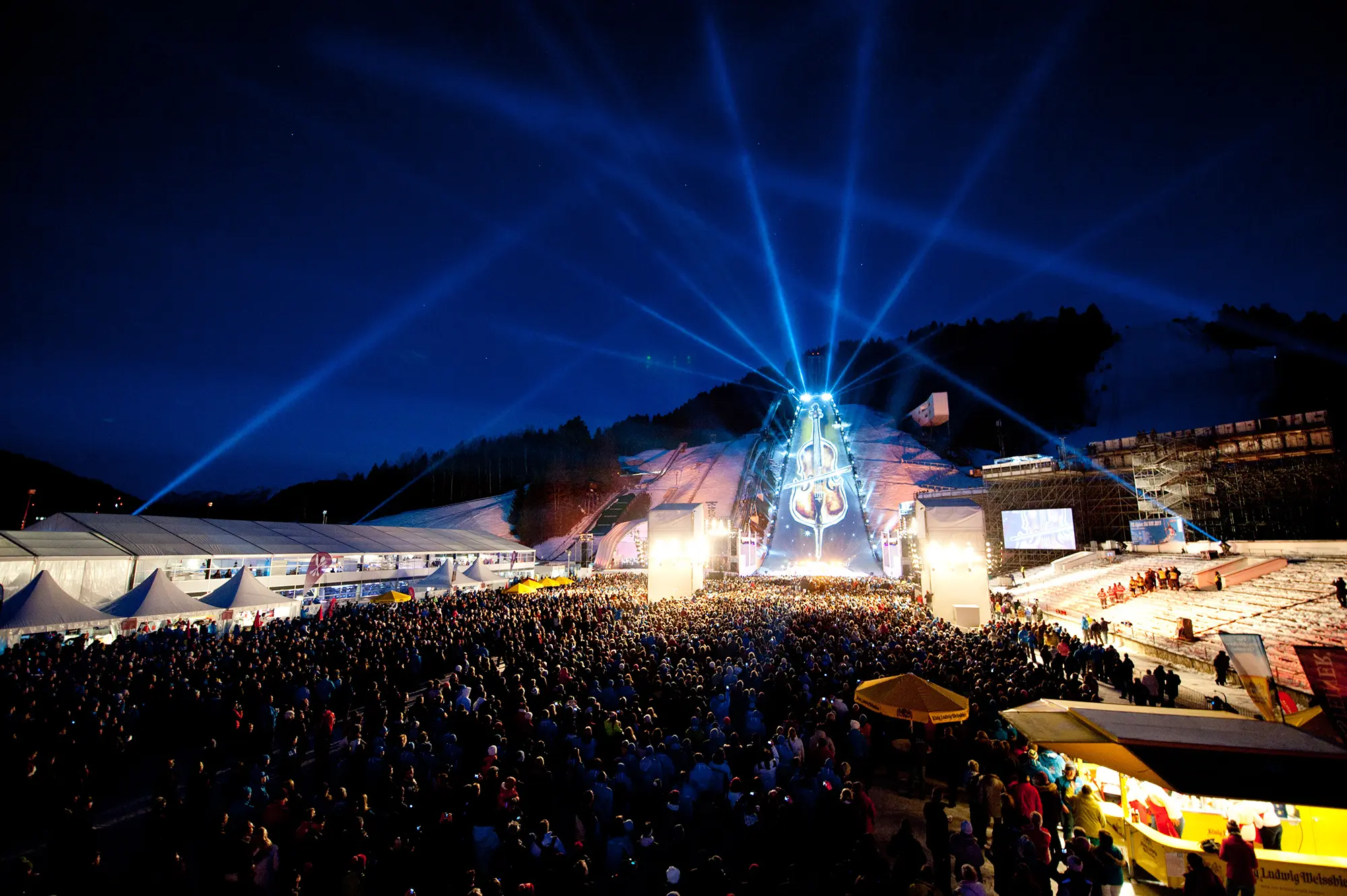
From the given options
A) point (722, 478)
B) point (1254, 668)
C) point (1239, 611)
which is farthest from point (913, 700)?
point (722, 478)

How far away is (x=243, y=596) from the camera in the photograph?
17.7m

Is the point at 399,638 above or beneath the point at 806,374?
beneath

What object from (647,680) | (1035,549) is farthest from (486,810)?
(1035,549)

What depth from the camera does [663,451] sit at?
80.1 meters

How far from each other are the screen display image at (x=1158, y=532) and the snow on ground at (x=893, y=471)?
19.0 m

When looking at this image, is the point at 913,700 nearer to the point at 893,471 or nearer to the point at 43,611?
the point at 43,611

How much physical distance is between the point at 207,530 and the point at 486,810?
25.1 metres

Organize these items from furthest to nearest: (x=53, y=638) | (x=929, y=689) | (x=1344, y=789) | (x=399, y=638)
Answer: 1. (x=399, y=638)
2. (x=53, y=638)
3. (x=929, y=689)
4. (x=1344, y=789)

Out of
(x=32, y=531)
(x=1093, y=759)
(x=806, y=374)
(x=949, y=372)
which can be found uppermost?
(x=806, y=374)

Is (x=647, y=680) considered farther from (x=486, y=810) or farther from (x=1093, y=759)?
(x=1093, y=759)

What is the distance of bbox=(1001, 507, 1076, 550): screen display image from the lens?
30478 millimetres

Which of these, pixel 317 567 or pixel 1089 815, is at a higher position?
pixel 317 567

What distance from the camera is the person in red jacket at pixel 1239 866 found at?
4.62 m

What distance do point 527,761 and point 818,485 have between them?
27.8 meters
